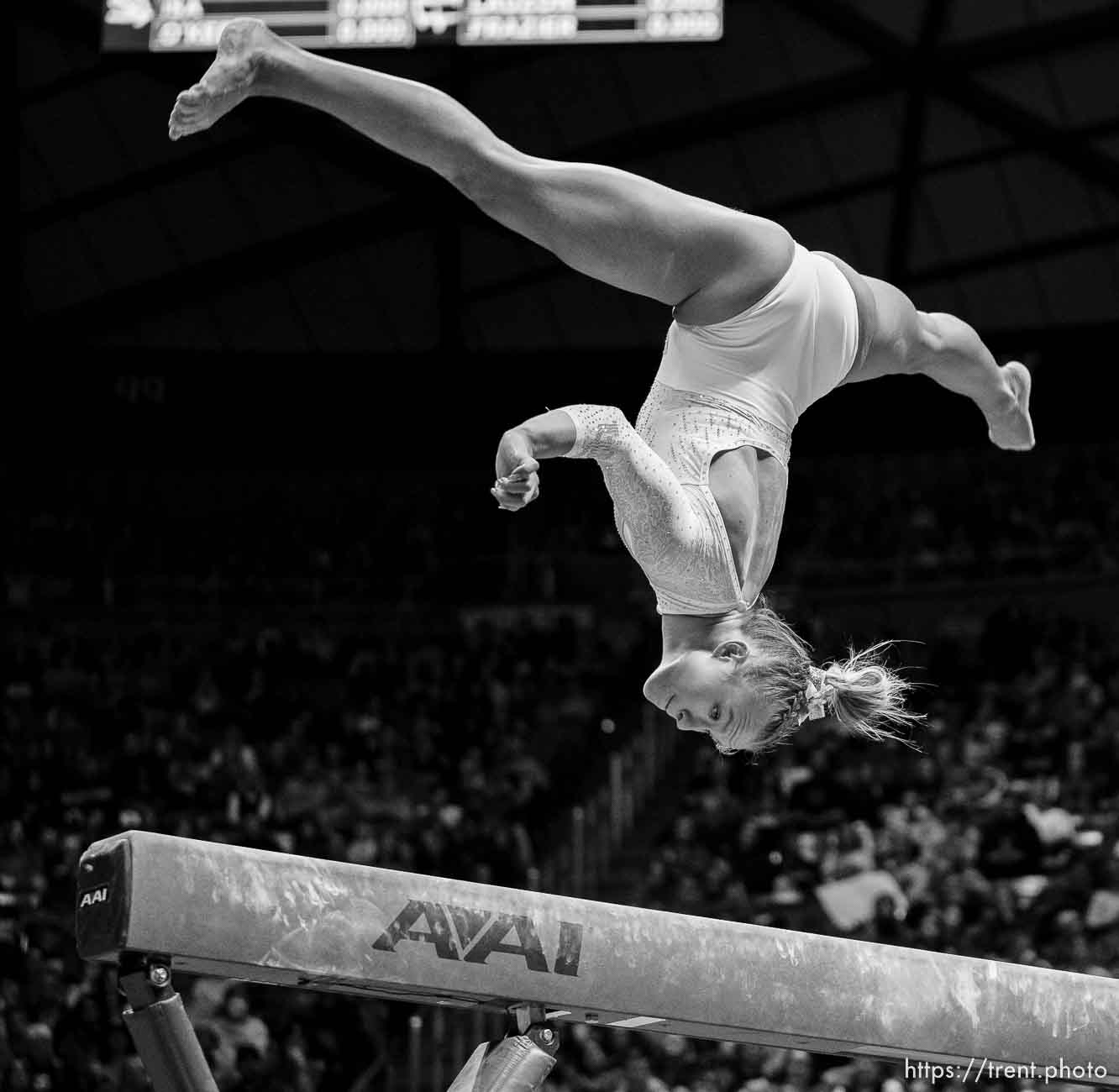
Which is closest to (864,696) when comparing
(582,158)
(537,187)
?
(537,187)

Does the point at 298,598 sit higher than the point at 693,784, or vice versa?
the point at 298,598

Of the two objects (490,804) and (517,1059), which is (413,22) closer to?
(490,804)

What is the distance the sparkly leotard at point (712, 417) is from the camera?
3959mm

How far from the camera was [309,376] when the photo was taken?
1825 centimetres

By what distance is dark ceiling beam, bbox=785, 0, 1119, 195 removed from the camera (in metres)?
15.6

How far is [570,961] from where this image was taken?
3.90 m

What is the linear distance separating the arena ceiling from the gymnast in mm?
11730

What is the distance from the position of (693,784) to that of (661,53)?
684cm

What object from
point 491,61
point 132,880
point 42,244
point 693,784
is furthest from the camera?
point 42,244

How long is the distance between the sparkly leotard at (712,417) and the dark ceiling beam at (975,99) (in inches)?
458

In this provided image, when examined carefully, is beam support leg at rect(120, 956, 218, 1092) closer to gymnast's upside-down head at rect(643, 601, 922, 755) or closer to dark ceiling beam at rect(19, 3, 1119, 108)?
gymnast's upside-down head at rect(643, 601, 922, 755)

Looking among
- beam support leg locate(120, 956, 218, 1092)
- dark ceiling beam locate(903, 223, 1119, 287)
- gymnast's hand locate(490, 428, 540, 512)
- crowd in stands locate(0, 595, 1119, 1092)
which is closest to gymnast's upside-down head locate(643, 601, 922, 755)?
gymnast's hand locate(490, 428, 540, 512)

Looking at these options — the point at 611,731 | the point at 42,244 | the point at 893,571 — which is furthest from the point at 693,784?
the point at 42,244

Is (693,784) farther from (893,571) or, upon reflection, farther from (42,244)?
(42,244)
